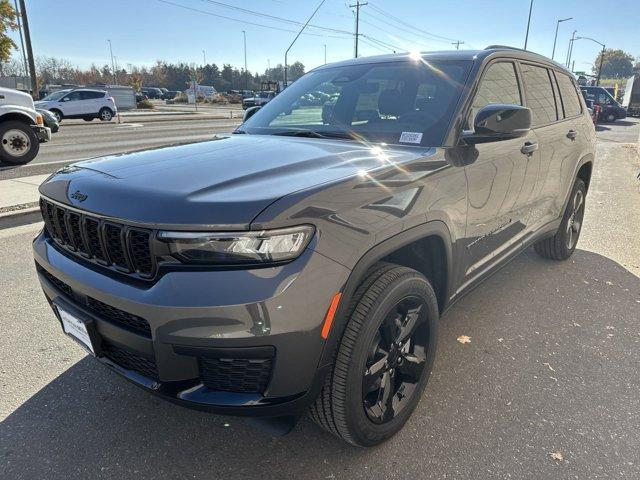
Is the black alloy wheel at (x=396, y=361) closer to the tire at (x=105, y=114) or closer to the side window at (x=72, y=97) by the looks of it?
the side window at (x=72, y=97)

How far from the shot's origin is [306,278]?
5.66 feet

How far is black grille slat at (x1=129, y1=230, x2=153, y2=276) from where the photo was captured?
5.99 feet

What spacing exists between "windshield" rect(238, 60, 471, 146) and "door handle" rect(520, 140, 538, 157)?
74cm

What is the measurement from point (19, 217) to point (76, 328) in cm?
471

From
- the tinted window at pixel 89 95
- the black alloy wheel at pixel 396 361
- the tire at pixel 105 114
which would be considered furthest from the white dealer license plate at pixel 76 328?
the tire at pixel 105 114

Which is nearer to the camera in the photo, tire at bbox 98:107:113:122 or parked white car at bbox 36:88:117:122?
parked white car at bbox 36:88:117:122

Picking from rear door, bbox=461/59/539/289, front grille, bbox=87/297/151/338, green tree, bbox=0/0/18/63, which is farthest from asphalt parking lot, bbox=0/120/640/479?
green tree, bbox=0/0/18/63

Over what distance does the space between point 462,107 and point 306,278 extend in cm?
157

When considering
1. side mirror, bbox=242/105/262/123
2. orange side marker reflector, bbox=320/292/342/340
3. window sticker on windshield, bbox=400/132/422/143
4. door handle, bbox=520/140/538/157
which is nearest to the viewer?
orange side marker reflector, bbox=320/292/342/340

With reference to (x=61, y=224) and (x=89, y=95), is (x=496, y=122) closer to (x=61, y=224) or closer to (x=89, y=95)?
(x=61, y=224)

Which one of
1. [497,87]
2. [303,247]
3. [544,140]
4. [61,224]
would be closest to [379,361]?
[303,247]

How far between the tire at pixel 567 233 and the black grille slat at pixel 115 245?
3889mm

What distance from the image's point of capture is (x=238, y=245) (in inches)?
67.9

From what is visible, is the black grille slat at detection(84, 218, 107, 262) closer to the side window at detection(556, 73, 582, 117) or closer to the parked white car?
the side window at detection(556, 73, 582, 117)
